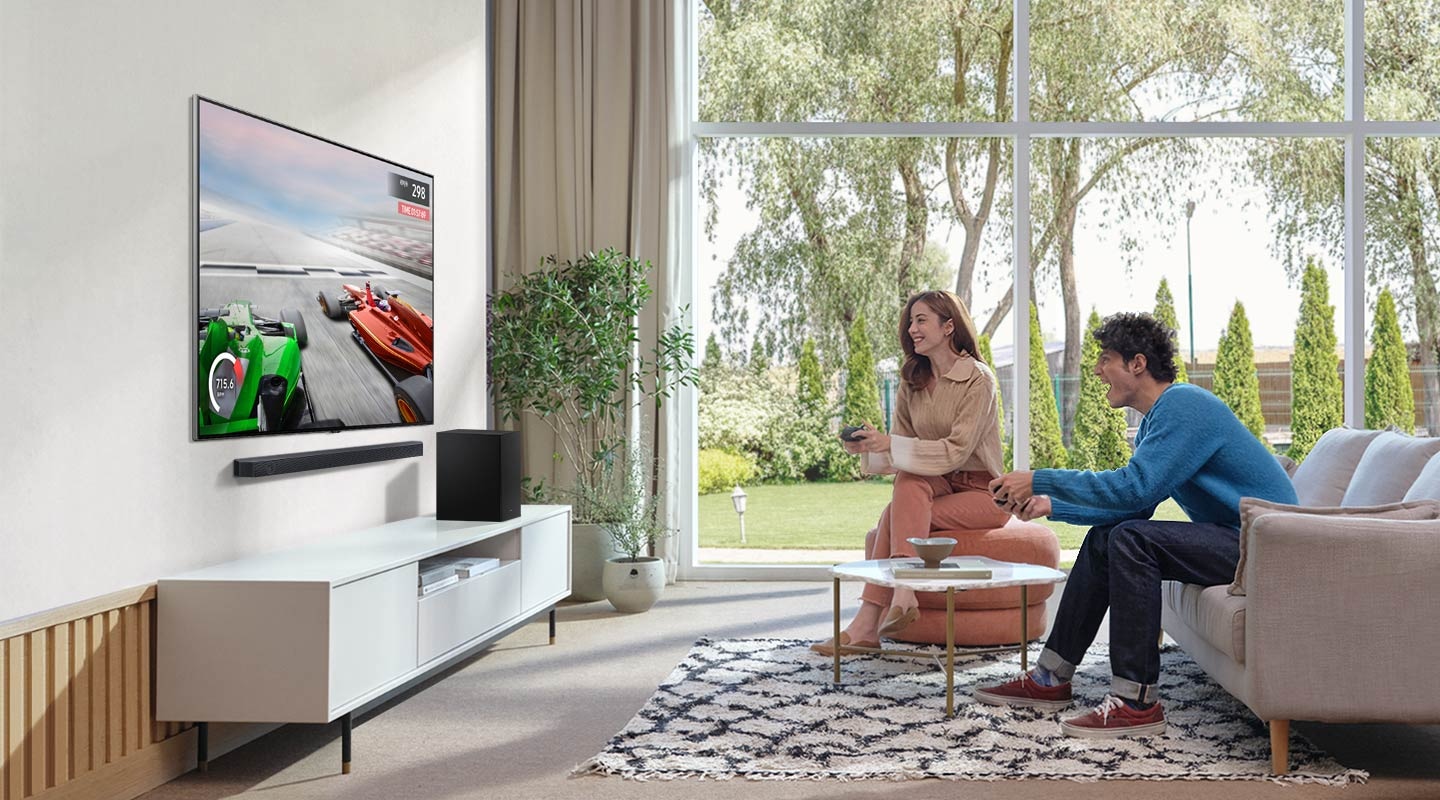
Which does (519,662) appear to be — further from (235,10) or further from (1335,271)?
(1335,271)

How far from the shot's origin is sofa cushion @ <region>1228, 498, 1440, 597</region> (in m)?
3.05

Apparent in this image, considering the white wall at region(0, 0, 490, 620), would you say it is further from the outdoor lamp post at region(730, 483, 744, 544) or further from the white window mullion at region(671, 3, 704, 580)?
the outdoor lamp post at region(730, 483, 744, 544)

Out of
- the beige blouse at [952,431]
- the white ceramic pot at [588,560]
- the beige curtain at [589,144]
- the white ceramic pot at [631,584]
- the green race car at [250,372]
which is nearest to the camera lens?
the green race car at [250,372]

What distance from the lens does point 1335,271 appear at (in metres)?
6.59

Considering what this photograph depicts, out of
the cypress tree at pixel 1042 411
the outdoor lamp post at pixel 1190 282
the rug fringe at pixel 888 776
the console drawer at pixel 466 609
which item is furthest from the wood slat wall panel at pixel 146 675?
the outdoor lamp post at pixel 1190 282

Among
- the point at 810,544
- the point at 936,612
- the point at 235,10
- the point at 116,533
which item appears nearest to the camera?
the point at 116,533

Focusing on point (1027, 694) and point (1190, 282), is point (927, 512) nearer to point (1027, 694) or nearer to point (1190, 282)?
point (1027, 694)

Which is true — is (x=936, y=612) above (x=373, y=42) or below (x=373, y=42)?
below

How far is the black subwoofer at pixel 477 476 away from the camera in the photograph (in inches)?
173

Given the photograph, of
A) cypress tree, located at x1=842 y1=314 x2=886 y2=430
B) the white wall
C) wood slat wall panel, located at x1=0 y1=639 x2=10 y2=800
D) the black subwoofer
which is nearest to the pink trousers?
the black subwoofer

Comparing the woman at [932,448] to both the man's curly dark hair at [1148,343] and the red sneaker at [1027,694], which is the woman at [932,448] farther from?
the man's curly dark hair at [1148,343]

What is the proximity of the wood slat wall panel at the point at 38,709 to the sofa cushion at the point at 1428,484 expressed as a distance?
10.7 feet

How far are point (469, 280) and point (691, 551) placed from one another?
199 centimetres

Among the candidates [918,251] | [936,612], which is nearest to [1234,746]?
[936,612]
